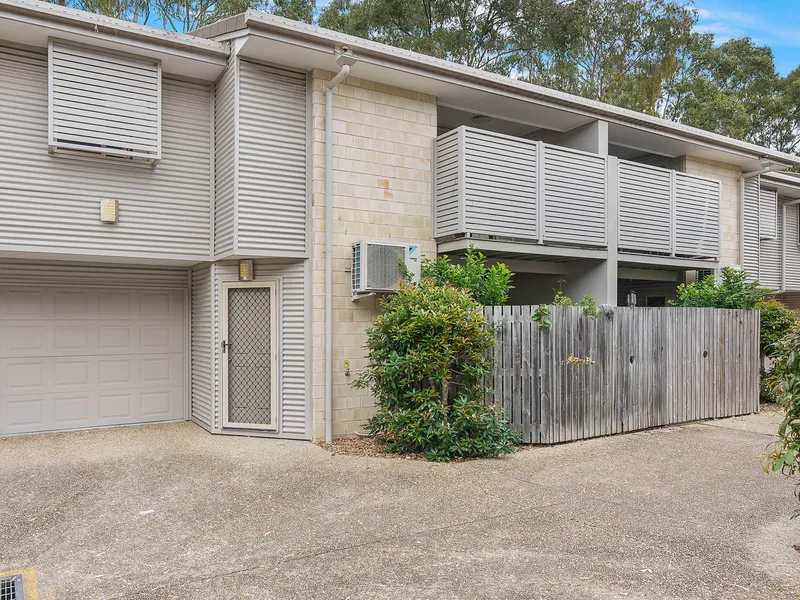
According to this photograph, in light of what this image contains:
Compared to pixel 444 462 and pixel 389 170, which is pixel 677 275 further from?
pixel 444 462

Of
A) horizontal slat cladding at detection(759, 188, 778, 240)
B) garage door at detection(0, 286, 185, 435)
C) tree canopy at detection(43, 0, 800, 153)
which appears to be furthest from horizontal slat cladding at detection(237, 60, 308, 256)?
tree canopy at detection(43, 0, 800, 153)

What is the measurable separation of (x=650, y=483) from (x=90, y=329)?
7150mm

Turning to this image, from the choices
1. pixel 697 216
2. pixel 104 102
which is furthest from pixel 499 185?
pixel 104 102

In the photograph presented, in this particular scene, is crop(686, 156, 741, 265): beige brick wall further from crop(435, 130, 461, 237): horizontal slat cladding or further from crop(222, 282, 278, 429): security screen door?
crop(222, 282, 278, 429): security screen door

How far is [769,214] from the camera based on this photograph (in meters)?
12.9

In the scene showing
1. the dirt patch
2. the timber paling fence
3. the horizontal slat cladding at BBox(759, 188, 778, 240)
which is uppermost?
the horizontal slat cladding at BBox(759, 188, 778, 240)

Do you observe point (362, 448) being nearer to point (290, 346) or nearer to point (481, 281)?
point (290, 346)

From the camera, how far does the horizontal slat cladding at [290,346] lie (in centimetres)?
734

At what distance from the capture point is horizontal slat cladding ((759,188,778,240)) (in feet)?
41.8

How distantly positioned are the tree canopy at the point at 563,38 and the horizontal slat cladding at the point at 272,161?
11.0 metres

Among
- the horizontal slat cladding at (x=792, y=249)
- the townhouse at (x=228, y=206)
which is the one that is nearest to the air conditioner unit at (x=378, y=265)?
the townhouse at (x=228, y=206)

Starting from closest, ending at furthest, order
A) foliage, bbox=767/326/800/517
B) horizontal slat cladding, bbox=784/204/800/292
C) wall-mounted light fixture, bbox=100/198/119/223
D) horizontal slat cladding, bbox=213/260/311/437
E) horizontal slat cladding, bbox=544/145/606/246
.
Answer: foliage, bbox=767/326/800/517, wall-mounted light fixture, bbox=100/198/119/223, horizontal slat cladding, bbox=213/260/311/437, horizontal slat cladding, bbox=544/145/606/246, horizontal slat cladding, bbox=784/204/800/292

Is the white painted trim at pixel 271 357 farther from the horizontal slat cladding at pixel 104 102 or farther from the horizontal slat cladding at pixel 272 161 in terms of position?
the horizontal slat cladding at pixel 104 102

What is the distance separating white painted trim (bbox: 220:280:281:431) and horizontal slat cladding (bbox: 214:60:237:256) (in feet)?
1.84
